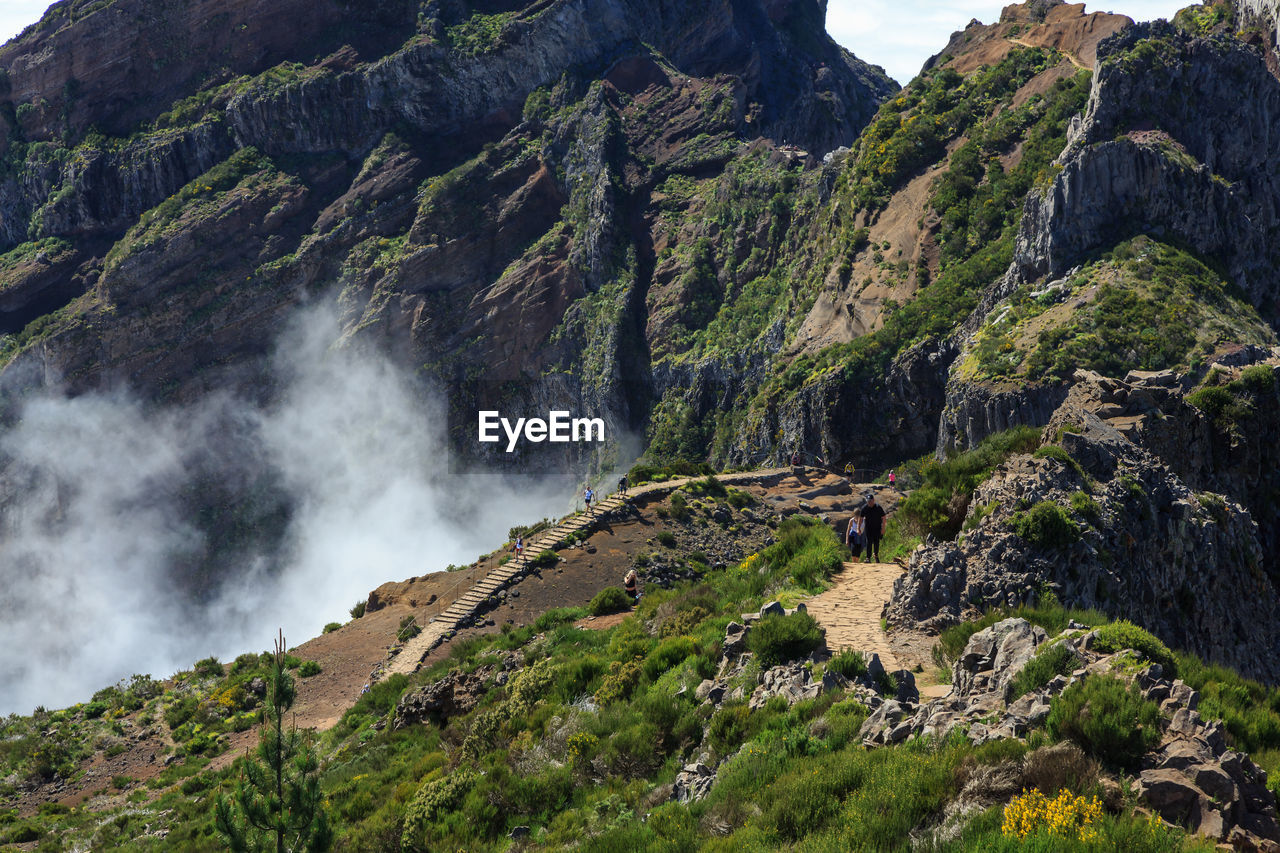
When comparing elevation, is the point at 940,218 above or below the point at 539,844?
above

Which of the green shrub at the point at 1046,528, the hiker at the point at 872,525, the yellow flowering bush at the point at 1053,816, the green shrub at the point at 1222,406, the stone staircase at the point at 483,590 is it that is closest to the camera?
the yellow flowering bush at the point at 1053,816

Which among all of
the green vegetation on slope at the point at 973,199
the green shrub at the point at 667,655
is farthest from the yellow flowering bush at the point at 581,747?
the green vegetation on slope at the point at 973,199

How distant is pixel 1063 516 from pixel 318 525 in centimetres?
8229

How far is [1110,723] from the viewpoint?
366 inches

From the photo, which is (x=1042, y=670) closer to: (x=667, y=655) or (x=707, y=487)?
(x=667, y=655)

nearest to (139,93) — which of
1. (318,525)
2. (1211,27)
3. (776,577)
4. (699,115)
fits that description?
(318,525)

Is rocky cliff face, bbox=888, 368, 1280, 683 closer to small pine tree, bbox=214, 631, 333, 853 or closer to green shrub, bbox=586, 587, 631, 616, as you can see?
A: small pine tree, bbox=214, 631, 333, 853

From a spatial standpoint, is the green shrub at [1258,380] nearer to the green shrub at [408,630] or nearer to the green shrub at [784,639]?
the green shrub at [784,639]

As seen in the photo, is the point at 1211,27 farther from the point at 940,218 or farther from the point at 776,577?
the point at 776,577

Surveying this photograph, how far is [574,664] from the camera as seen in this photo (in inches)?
802

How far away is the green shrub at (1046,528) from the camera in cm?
1549

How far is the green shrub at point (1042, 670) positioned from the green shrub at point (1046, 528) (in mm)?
4726

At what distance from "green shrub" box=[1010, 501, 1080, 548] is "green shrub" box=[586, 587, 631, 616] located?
56.5ft

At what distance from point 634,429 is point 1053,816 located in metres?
74.5
